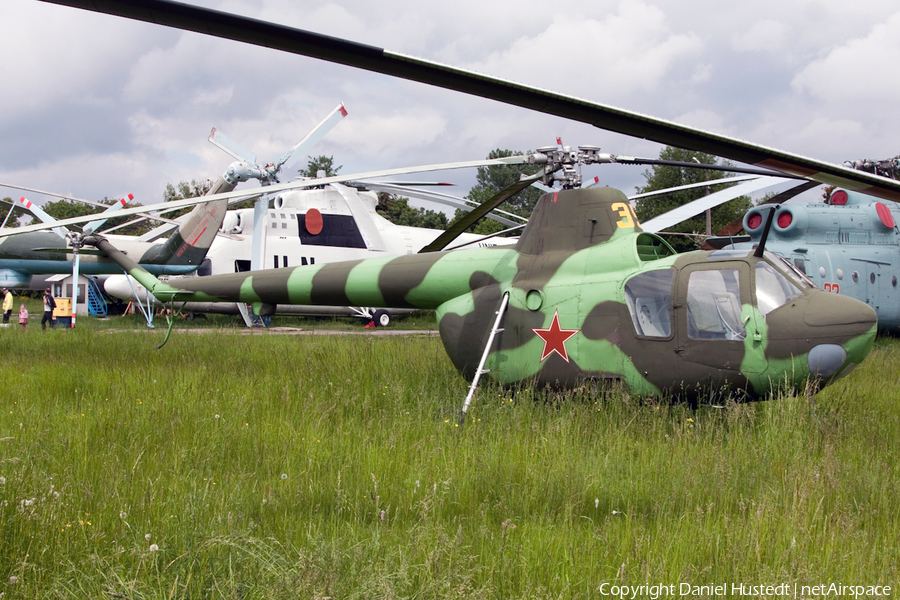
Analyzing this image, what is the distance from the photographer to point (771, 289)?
5363 millimetres

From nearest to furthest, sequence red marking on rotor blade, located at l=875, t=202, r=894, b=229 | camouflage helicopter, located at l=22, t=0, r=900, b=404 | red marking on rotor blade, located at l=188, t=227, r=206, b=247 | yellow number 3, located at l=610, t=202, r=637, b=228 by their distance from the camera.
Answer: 1. camouflage helicopter, located at l=22, t=0, r=900, b=404
2. yellow number 3, located at l=610, t=202, r=637, b=228
3. red marking on rotor blade, located at l=875, t=202, r=894, b=229
4. red marking on rotor blade, located at l=188, t=227, r=206, b=247

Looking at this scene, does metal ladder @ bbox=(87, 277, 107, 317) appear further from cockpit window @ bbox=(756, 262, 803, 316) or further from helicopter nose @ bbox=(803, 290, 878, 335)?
helicopter nose @ bbox=(803, 290, 878, 335)

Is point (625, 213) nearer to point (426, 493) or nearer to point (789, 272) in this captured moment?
point (789, 272)

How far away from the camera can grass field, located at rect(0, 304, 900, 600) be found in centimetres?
273

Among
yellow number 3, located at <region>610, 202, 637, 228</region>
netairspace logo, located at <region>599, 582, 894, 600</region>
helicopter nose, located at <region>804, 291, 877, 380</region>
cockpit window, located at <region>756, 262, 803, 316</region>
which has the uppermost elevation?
yellow number 3, located at <region>610, 202, 637, 228</region>

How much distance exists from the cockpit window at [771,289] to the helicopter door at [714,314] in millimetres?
101

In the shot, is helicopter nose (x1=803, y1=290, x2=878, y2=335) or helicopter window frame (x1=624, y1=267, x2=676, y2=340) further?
helicopter window frame (x1=624, y1=267, x2=676, y2=340)

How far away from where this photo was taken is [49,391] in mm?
7039

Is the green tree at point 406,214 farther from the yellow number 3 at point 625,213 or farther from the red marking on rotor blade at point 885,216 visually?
the yellow number 3 at point 625,213

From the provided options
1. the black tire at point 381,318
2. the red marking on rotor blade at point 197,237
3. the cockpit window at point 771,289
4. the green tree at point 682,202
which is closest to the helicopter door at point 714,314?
the cockpit window at point 771,289

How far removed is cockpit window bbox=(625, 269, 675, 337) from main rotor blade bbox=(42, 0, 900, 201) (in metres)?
1.27

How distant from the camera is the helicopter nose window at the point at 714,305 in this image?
5.35 meters

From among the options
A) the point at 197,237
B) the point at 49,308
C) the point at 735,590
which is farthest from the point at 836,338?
the point at 49,308

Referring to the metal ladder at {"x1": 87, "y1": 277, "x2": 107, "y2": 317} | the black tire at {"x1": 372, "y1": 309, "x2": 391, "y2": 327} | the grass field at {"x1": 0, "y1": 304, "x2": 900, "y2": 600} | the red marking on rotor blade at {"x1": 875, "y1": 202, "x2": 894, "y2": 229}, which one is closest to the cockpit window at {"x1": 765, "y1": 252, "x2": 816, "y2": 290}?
the grass field at {"x1": 0, "y1": 304, "x2": 900, "y2": 600}
